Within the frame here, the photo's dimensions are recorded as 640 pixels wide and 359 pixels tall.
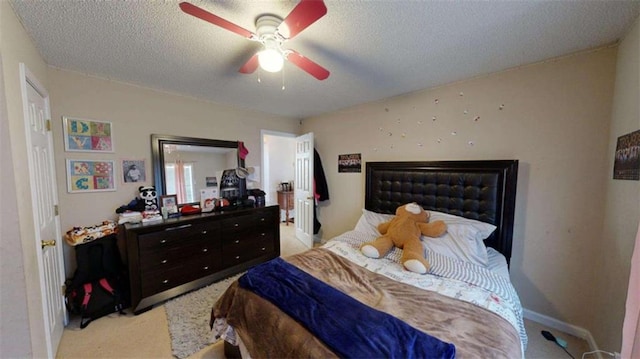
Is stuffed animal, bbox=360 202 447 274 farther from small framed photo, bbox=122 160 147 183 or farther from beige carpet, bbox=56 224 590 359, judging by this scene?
small framed photo, bbox=122 160 147 183

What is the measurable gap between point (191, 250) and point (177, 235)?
0.23 m

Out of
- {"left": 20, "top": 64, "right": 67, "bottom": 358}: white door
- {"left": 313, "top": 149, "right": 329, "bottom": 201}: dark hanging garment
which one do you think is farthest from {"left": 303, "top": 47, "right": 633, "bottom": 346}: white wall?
{"left": 20, "top": 64, "right": 67, "bottom": 358}: white door

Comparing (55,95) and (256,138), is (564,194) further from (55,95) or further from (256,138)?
(55,95)

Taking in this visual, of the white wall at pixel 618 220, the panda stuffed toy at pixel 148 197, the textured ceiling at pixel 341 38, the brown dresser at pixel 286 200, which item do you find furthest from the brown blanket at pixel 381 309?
the brown dresser at pixel 286 200

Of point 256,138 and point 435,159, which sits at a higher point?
point 256,138

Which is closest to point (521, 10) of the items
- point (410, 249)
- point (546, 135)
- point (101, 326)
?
point (546, 135)

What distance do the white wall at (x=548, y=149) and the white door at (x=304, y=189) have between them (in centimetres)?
182

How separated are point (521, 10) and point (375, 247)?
189 cm

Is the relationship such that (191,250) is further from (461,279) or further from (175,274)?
(461,279)

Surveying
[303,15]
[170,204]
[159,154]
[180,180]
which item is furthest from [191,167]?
[303,15]

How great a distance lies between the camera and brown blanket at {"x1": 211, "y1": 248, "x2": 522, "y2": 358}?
1046 mm

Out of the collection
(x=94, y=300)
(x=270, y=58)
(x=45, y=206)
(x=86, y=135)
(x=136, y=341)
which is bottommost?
(x=136, y=341)

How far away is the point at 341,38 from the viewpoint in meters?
1.58

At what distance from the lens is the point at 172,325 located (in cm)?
198
